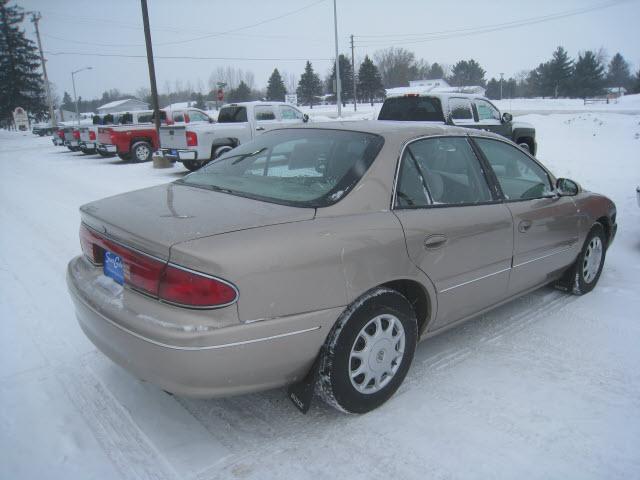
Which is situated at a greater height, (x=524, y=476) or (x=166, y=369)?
(x=166, y=369)

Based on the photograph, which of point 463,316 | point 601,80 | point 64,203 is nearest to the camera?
point 463,316

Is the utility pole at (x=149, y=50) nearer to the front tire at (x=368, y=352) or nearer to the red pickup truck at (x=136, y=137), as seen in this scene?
the red pickup truck at (x=136, y=137)

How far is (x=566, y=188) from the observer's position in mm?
4047

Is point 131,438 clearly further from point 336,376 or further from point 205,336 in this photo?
point 336,376

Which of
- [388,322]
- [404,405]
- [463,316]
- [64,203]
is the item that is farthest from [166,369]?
[64,203]

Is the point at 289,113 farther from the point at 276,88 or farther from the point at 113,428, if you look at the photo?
the point at 276,88

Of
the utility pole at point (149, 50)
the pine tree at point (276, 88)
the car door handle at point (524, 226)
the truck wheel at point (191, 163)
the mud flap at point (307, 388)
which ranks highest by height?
the pine tree at point (276, 88)

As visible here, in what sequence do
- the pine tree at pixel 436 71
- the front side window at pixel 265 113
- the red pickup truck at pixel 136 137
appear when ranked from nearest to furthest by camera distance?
1. the front side window at pixel 265 113
2. the red pickup truck at pixel 136 137
3. the pine tree at pixel 436 71

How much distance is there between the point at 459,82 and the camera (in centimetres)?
10625

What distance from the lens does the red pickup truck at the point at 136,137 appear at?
54.5 ft

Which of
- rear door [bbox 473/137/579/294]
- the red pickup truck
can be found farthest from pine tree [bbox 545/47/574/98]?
rear door [bbox 473/137/579/294]

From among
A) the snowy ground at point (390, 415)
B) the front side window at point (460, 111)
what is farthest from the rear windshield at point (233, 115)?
the snowy ground at point (390, 415)

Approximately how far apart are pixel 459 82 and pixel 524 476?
374ft

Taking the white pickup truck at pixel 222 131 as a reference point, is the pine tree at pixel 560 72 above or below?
above
